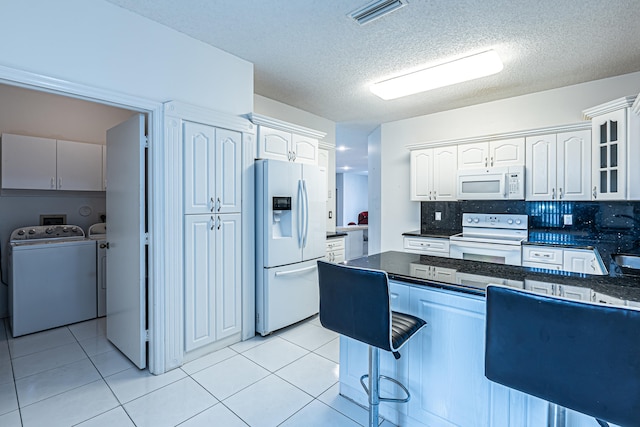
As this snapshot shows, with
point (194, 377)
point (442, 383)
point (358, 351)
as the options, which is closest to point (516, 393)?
point (442, 383)

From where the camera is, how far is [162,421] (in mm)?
1761

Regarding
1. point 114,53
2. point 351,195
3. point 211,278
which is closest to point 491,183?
point 211,278

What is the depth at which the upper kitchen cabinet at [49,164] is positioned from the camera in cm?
302

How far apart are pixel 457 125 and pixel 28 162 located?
17.0ft

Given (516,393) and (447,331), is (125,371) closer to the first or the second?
(447,331)

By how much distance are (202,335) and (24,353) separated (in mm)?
1550

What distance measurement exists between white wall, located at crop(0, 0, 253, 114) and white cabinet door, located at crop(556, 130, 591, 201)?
11.5 feet

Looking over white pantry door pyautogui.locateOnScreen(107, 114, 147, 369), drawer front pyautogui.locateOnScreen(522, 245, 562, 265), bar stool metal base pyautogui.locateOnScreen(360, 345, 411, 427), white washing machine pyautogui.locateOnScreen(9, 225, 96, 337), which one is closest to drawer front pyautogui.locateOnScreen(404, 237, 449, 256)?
drawer front pyautogui.locateOnScreen(522, 245, 562, 265)

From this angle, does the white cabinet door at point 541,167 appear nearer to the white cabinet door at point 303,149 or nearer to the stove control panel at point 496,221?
the stove control panel at point 496,221

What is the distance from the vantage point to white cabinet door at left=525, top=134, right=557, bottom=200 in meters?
3.32

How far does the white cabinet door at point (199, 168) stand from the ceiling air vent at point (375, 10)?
1434 millimetres

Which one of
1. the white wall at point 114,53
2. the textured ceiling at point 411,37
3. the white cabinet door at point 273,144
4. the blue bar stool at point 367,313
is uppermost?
the textured ceiling at point 411,37

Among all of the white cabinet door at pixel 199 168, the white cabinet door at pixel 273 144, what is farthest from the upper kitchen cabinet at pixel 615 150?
the white cabinet door at pixel 199 168

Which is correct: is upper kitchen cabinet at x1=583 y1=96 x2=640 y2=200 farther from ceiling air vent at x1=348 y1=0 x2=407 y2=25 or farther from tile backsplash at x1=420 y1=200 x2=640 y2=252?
ceiling air vent at x1=348 y1=0 x2=407 y2=25
